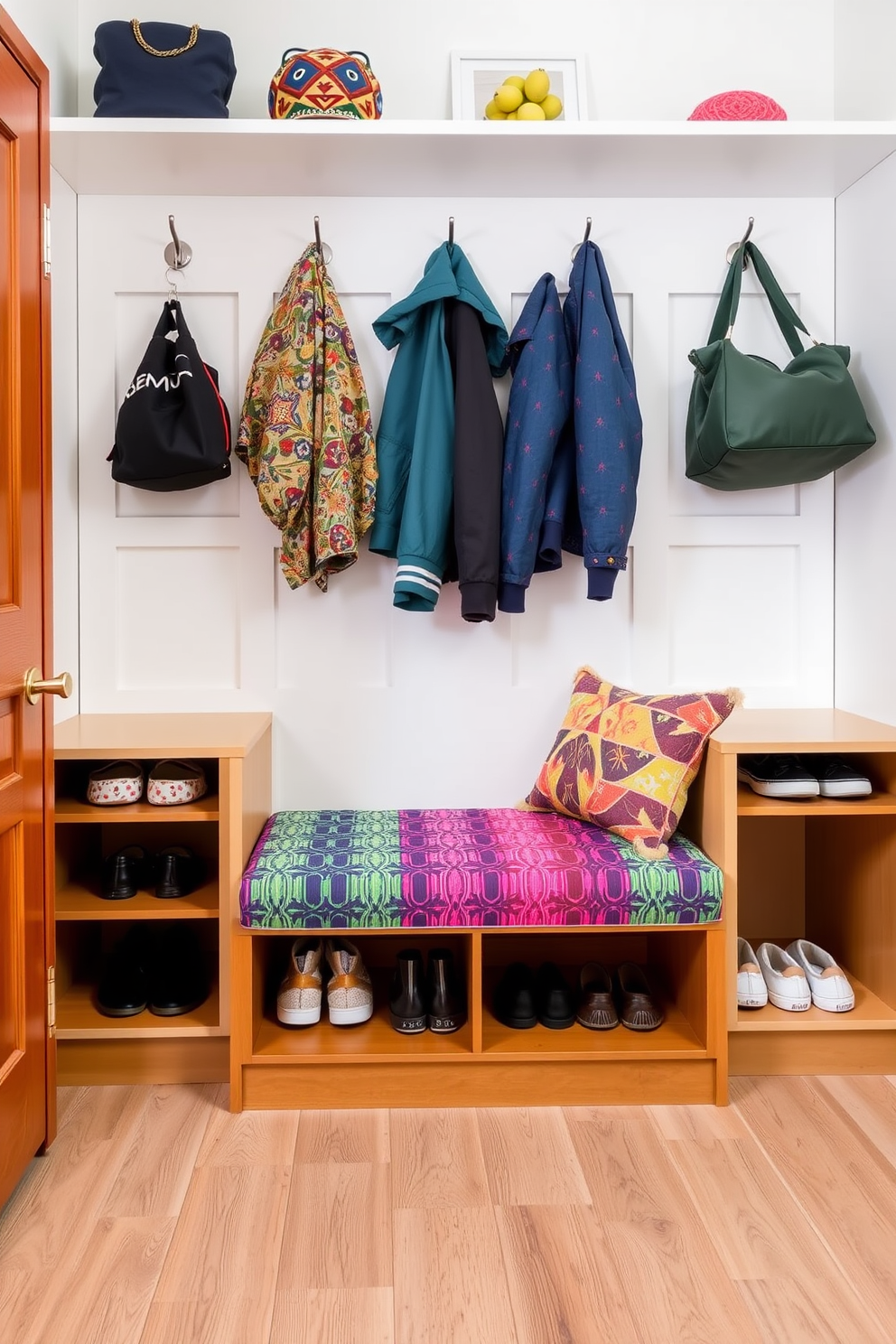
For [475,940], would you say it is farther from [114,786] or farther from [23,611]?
[23,611]

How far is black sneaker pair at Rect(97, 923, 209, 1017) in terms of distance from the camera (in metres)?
2.05

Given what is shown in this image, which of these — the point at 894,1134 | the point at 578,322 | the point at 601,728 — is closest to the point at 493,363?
the point at 578,322

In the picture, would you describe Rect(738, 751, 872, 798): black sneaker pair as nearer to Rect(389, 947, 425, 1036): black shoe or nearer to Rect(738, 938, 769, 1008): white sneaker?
Rect(738, 938, 769, 1008): white sneaker

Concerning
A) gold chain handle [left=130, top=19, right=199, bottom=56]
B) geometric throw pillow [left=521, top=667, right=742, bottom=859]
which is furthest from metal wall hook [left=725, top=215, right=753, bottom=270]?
gold chain handle [left=130, top=19, right=199, bottom=56]

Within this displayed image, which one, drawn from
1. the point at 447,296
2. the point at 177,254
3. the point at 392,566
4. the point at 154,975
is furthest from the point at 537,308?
the point at 154,975

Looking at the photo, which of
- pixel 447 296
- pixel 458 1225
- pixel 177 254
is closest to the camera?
pixel 458 1225

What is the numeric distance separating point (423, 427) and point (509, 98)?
752 millimetres

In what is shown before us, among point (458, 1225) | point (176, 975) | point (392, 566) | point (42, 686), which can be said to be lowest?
point (458, 1225)

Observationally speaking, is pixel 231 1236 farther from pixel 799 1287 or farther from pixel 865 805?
pixel 865 805

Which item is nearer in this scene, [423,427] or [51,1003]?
[51,1003]

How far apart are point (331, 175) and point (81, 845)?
1663 millimetres

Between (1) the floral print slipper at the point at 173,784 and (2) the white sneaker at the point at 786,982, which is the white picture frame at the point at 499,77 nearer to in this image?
(1) the floral print slipper at the point at 173,784

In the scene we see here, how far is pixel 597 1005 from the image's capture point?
2045 millimetres

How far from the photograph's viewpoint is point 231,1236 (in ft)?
5.01
